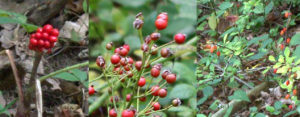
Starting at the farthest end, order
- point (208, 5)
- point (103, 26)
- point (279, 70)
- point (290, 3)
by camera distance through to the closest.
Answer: point (208, 5) → point (290, 3) → point (279, 70) → point (103, 26)

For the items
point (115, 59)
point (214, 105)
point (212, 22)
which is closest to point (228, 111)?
point (214, 105)

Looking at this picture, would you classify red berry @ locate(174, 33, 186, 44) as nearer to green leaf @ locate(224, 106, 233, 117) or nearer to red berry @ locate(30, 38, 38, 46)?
red berry @ locate(30, 38, 38, 46)

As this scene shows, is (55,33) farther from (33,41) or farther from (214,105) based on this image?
(214,105)

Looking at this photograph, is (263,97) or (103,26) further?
(263,97)

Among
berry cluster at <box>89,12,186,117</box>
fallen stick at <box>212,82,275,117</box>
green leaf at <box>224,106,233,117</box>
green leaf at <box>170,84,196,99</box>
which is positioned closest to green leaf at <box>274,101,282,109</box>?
fallen stick at <box>212,82,275,117</box>

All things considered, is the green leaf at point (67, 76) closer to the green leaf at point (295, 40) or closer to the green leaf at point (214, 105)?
the green leaf at point (214, 105)

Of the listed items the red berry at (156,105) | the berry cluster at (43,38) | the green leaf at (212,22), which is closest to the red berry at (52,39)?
the berry cluster at (43,38)

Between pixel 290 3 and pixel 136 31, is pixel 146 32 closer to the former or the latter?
pixel 136 31

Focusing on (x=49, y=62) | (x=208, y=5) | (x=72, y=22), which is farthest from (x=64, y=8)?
(x=208, y=5)
